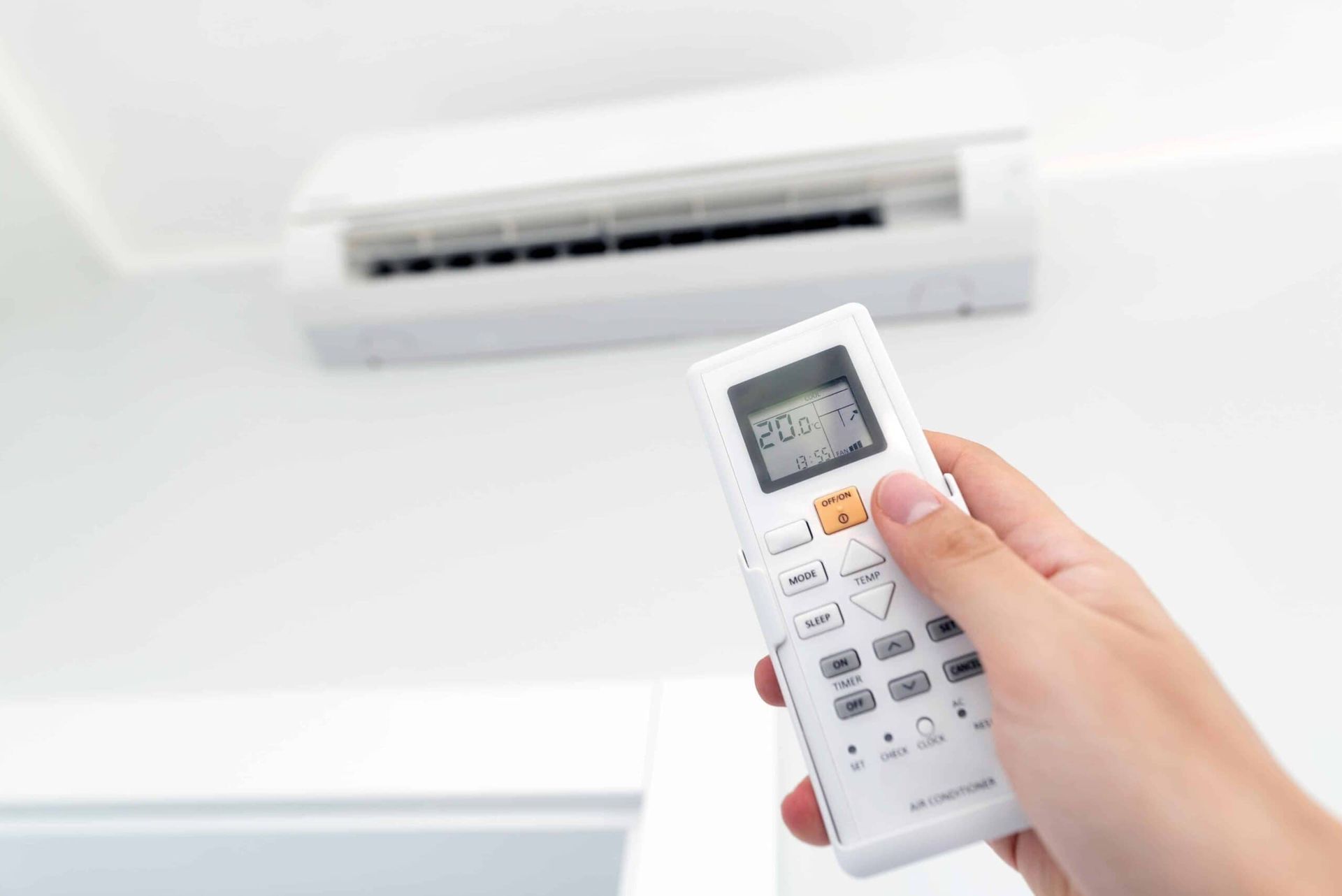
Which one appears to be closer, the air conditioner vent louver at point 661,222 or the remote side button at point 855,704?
the remote side button at point 855,704

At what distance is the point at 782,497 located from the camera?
488 mm

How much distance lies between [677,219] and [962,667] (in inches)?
23.8

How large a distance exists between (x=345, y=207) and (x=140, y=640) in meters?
0.45

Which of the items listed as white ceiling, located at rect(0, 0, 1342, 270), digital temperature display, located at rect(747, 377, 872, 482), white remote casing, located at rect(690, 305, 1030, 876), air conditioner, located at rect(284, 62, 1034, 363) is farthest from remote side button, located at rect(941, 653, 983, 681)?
white ceiling, located at rect(0, 0, 1342, 270)

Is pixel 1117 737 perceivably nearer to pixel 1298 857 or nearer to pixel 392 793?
pixel 1298 857

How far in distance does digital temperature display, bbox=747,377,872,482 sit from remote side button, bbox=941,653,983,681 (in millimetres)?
115

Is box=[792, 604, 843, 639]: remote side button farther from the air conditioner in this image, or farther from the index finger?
the air conditioner

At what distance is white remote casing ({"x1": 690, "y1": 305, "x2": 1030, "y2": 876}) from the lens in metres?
0.41

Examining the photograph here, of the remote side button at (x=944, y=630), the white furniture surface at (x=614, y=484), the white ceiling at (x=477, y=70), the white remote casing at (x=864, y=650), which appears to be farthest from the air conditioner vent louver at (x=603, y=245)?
the remote side button at (x=944, y=630)

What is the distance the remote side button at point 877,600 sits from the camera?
45cm

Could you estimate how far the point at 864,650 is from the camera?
0.45m

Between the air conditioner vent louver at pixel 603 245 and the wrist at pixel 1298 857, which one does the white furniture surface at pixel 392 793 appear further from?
the air conditioner vent louver at pixel 603 245

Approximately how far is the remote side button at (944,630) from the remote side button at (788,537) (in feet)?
0.24

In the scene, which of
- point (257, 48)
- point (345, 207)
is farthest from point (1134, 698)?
point (257, 48)
